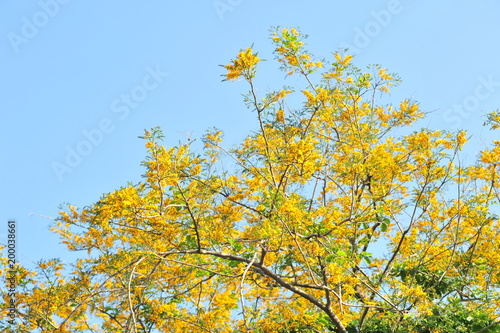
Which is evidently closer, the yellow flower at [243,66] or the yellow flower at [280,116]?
the yellow flower at [243,66]

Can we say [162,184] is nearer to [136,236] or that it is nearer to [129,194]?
[129,194]

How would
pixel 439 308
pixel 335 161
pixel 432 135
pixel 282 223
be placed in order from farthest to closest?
1. pixel 335 161
2. pixel 432 135
3. pixel 439 308
4. pixel 282 223

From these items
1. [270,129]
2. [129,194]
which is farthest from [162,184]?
[270,129]

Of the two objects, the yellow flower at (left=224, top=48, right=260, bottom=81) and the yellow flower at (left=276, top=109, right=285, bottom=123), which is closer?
the yellow flower at (left=224, top=48, right=260, bottom=81)

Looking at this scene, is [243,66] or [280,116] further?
[280,116]

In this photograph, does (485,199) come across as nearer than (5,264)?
Yes

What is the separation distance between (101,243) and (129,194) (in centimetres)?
195

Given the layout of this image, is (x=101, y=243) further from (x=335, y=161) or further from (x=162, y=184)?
(x=335, y=161)

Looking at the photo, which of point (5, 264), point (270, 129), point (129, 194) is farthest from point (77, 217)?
point (270, 129)

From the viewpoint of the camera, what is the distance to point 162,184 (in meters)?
4.29

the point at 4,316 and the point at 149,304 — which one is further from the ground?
the point at 4,316

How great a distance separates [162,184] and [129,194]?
39cm

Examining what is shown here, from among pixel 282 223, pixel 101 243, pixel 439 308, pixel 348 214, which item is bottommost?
pixel 439 308

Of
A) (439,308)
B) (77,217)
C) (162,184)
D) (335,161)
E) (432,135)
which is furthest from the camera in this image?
(335,161)
